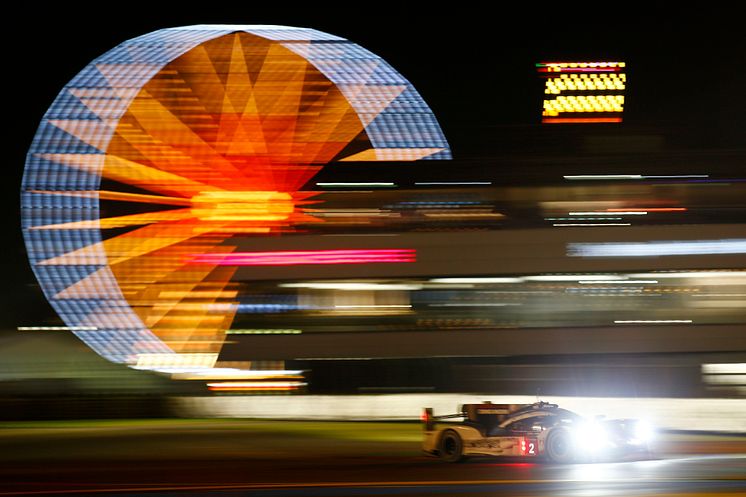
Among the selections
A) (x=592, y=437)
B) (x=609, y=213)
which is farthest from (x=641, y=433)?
(x=609, y=213)

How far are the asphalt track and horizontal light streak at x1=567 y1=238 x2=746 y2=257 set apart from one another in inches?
284

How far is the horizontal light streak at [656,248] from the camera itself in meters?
26.5

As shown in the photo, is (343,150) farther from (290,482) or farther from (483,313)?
Answer: (290,482)

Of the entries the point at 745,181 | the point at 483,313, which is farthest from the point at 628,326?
the point at 745,181

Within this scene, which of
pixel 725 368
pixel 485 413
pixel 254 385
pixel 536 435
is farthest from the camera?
pixel 254 385

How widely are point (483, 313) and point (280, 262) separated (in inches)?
239

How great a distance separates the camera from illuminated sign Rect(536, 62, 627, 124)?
31.5 m

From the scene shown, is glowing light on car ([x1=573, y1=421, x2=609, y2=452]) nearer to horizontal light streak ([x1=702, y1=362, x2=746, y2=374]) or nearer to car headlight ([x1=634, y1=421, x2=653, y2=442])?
car headlight ([x1=634, y1=421, x2=653, y2=442])

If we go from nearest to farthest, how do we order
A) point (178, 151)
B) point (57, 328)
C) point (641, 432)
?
point (641, 432) < point (178, 151) < point (57, 328)

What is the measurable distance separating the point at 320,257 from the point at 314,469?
13541 millimetres

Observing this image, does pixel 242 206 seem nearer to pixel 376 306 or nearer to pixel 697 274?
pixel 376 306

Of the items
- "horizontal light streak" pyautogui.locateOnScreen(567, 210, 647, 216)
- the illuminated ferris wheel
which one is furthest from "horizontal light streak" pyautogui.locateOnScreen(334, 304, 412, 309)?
"horizontal light streak" pyautogui.locateOnScreen(567, 210, 647, 216)

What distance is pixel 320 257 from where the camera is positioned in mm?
27375

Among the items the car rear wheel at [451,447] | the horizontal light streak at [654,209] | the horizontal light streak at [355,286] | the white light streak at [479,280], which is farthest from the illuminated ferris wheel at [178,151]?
the car rear wheel at [451,447]
